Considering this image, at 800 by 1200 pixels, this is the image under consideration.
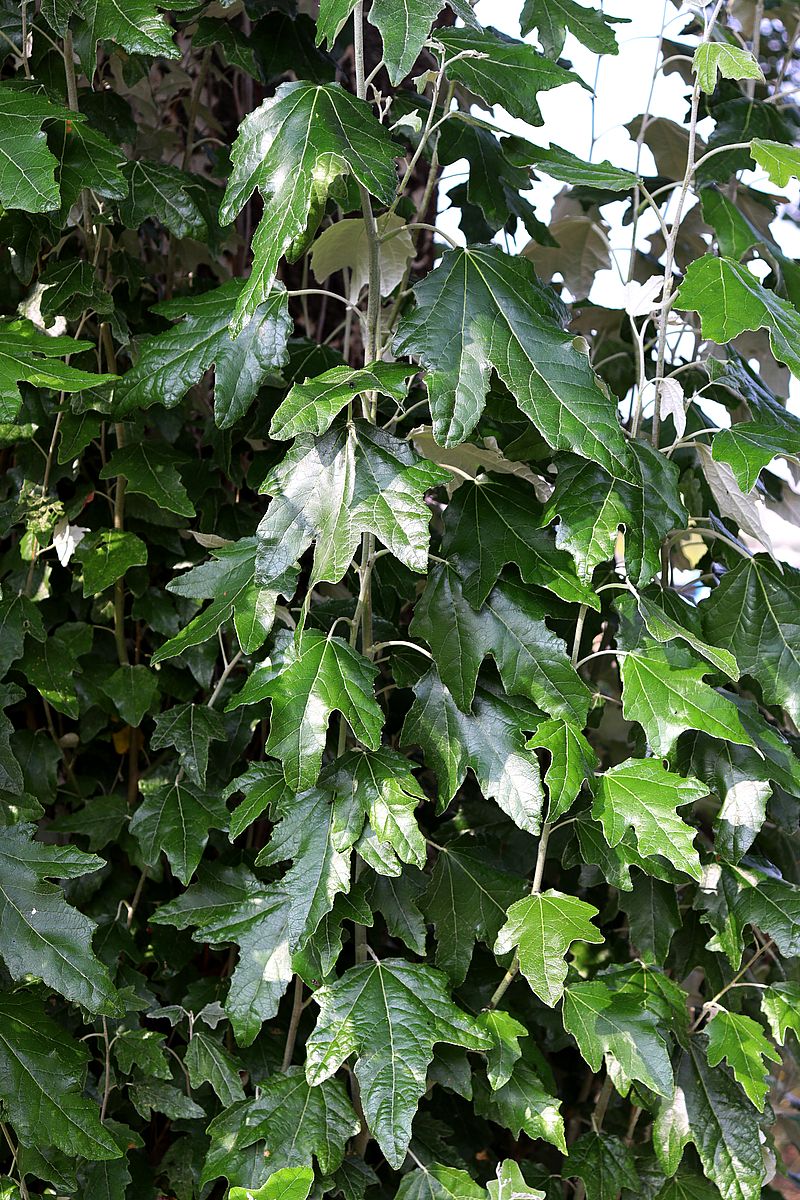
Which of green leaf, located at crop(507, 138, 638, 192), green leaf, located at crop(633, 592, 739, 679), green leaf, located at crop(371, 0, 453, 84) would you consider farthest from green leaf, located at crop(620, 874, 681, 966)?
green leaf, located at crop(371, 0, 453, 84)

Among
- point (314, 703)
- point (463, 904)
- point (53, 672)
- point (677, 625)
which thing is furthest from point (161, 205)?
point (463, 904)

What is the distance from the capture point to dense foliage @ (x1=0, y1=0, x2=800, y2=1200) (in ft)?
3.39

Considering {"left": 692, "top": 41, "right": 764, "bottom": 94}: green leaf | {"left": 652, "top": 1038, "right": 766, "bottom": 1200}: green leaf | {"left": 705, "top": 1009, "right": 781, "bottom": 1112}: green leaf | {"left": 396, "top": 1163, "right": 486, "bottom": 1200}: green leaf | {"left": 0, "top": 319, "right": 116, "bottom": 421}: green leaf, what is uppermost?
{"left": 692, "top": 41, "right": 764, "bottom": 94}: green leaf

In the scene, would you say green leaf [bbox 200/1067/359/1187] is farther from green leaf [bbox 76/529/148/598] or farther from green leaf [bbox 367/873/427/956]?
green leaf [bbox 76/529/148/598]

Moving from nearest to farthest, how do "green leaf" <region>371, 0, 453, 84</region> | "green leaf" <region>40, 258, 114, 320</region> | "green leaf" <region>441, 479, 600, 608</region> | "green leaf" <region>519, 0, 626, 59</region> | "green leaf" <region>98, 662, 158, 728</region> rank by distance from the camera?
"green leaf" <region>371, 0, 453, 84</region> < "green leaf" <region>441, 479, 600, 608</region> < "green leaf" <region>519, 0, 626, 59</region> < "green leaf" <region>40, 258, 114, 320</region> < "green leaf" <region>98, 662, 158, 728</region>

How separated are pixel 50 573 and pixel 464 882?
727 millimetres

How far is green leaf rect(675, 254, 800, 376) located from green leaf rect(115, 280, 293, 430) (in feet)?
1.41

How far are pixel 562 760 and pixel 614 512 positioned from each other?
0.86ft

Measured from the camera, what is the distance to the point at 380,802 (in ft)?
3.55

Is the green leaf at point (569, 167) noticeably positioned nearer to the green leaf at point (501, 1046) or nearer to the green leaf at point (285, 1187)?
the green leaf at point (501, 1046)

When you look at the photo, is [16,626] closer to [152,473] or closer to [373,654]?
[152,473]

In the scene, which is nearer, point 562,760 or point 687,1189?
point 562,760

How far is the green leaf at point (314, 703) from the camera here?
102 cm

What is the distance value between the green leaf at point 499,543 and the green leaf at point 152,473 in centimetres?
38
